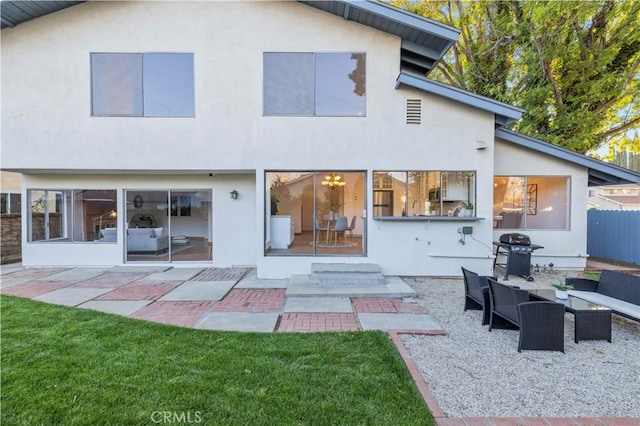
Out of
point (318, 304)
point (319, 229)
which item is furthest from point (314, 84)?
point (318, 304)

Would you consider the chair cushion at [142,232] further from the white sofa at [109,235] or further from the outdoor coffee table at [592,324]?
the outdoor coffee table at [592,324]

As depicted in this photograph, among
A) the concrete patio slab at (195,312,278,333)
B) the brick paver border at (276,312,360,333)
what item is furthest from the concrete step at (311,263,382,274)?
the concrete patio slab at (195,312,278,333)

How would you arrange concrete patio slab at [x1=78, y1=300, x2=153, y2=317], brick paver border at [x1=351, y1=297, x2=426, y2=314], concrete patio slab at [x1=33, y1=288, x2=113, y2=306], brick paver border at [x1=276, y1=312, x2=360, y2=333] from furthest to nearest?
concrete patio slab at [x1=33, y1=288, x2=113, y2=306], brick paver border at [x1=351, y1=297, x2=426, y2=314], concrete patio slab at [x1=78, y1=300, x2=153, y2=317], brick paver border at [x1=276, y1=312, x2=360, y2=333]

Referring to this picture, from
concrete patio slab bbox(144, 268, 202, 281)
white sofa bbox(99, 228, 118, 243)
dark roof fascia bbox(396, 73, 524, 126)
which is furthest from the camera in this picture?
white sofa bbox(99, 228, 118, 243)

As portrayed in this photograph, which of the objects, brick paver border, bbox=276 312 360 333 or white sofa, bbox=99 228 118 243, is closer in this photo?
brick paver border, bbox=276 312 360 333

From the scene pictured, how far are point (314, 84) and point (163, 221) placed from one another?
6.22 metres

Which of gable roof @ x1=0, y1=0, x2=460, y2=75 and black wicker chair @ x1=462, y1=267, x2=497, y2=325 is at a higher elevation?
gable roof @ x1=0, y1=0, x2=460, y2=75

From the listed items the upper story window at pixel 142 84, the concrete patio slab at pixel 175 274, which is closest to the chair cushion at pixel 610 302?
the concrete patio slab at pixel 175 274

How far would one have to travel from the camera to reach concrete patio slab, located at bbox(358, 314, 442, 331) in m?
4.93

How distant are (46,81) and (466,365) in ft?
38.9

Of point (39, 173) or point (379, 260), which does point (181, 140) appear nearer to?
point (39, 173)

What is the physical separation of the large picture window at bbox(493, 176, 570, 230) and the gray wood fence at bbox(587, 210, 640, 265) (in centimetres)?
314

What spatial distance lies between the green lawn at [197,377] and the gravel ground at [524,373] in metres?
0.47

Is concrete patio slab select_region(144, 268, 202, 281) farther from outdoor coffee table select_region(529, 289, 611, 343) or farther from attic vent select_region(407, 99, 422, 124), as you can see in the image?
outdoor coffee table select_region(529, 289, 611, 343)
